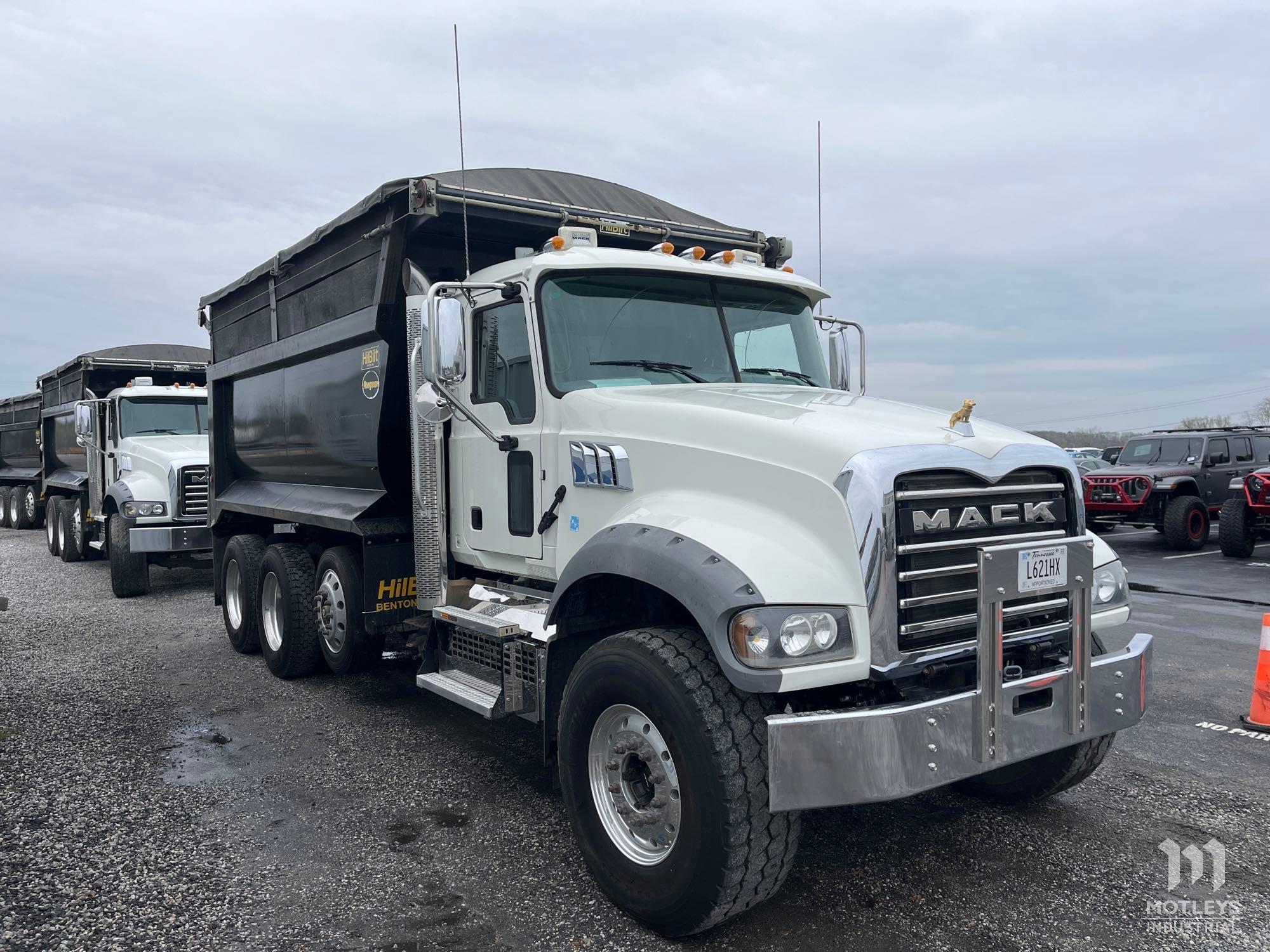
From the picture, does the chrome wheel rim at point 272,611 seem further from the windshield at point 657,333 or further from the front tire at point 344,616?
the windshield at point 657,333

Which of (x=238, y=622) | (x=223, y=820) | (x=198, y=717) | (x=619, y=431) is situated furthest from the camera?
(x=238, y=622)

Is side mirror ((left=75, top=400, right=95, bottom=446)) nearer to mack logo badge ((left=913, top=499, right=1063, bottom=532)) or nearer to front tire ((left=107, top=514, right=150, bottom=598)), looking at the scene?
front tire ((left=107, top=514, right=150, bottom=598))

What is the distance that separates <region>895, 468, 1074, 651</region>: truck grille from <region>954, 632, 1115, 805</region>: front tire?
651mm

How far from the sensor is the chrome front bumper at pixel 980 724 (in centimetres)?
290

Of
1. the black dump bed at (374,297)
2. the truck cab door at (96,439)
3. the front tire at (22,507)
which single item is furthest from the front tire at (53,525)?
the black dump bed at (374,297)

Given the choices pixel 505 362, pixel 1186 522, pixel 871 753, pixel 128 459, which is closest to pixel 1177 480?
pixel 1186 522

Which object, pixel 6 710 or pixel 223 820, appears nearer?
pixel 223 820

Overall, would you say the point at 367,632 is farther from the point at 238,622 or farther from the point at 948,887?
the point at 948,887

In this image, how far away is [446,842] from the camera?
4.10 meters

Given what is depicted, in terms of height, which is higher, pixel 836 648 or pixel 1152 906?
pixel 836 648

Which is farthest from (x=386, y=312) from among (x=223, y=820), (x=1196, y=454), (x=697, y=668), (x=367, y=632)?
(x=1196, y=454)

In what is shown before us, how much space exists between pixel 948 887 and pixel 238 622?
6311 mm

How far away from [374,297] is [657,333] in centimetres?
200

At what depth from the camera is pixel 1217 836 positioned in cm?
405
